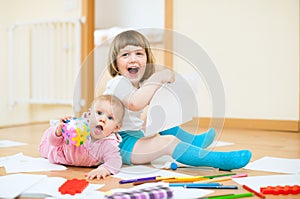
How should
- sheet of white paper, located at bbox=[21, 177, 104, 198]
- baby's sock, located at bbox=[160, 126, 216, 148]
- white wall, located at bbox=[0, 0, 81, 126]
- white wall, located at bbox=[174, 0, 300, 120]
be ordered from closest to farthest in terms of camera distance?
1. sheet of white paper, located at bbox=[21, 177, 104, 198]
2. baby's sock, located at bbox=[160, 126, 216, 148]
3. white wall, located at bbox=[174, 0, 300, 120]
4. white wall, located at bbox=[0, 0, 81, 126]

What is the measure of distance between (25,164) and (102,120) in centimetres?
29

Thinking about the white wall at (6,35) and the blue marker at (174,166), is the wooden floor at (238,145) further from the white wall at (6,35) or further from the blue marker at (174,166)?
the white wall at (6,35)

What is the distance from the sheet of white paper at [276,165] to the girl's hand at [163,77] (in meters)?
0.35

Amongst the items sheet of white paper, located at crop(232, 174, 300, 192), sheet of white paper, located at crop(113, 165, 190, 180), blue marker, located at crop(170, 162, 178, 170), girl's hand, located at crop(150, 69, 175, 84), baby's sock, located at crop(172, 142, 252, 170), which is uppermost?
girl's hand, located at crop(150, 69, 175, 84)

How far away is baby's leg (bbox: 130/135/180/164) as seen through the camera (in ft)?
3.88

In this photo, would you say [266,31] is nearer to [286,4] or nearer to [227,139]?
[286,4]

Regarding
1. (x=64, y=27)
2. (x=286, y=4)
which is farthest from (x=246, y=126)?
(x=64, y=27)

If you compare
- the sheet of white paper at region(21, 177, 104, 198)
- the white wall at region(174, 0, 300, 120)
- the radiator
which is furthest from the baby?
the radiator

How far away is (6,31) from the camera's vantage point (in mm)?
3227

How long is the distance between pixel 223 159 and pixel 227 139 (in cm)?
77

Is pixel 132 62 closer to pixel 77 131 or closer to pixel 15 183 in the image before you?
pixel 77 131

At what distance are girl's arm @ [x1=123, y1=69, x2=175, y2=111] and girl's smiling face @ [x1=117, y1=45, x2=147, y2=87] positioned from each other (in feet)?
0.11

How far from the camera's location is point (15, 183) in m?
0.95

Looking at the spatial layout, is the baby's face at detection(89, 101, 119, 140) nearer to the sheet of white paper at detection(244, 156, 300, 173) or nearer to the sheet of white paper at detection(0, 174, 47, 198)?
the sheet of white paper at detection(0, 174, 47, 198)
